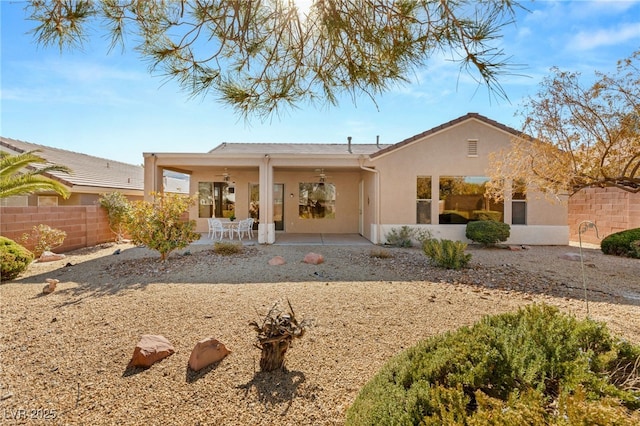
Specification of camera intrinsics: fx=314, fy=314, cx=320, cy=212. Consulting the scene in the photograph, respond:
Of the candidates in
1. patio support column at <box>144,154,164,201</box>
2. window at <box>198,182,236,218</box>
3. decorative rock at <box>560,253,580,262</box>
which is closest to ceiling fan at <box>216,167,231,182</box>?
window at <box>198,182,236,218</box>

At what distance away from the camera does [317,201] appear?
51.7ft

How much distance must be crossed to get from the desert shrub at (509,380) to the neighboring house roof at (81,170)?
595 inches

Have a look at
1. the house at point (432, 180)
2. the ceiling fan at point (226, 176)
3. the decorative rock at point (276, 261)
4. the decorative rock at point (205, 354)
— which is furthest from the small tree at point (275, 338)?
the ceiling fan at point (226, 176)

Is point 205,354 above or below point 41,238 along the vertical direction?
below

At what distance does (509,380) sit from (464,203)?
36.7 ft

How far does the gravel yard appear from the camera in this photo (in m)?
2.73

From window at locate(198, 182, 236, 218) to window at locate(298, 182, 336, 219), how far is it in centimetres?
345

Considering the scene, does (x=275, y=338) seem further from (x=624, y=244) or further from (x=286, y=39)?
(x=624, y=244)

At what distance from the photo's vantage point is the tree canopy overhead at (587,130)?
550 centimetres

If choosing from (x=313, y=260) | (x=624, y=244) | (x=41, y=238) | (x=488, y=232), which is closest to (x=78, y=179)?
(x=41, y=238)

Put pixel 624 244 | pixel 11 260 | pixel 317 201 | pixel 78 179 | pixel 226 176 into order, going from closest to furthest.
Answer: pixel 11 260 → pixel 624 244 → pixel 78 179 → pixel 226 176 → pixel 317 201

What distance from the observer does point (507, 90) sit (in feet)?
9.10

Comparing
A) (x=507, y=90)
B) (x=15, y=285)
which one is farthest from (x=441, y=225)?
(x=15, y=285)

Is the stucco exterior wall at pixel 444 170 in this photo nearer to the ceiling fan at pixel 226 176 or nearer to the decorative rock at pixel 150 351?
the ceiling fan at pixel 226 176
